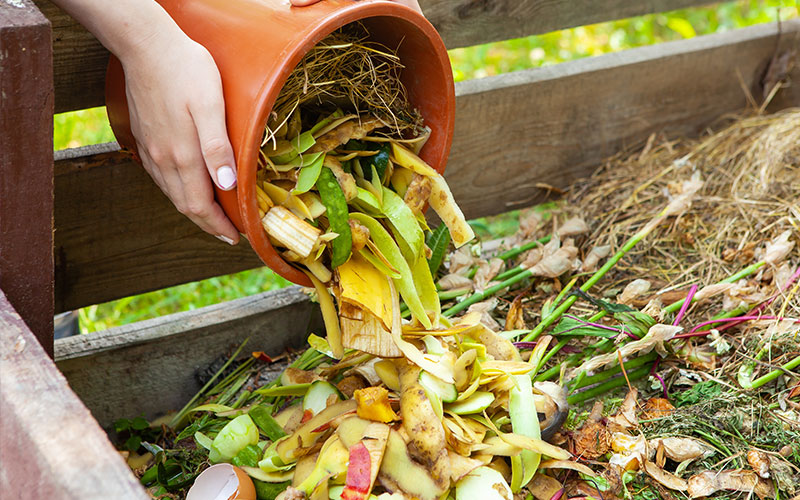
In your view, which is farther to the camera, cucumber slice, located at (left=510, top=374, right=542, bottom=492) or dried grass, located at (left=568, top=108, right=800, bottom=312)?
dried grass, located at (left=568, top=108, right=800, bottom=312)

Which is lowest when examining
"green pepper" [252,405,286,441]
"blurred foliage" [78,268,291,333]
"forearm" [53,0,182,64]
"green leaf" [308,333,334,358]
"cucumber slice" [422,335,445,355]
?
"blurred foliage" [78,268,291,333]

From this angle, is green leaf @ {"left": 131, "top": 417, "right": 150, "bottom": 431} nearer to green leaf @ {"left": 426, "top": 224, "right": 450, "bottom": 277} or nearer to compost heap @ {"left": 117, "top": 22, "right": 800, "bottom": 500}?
compost heap @ {"left": 117, "top": 22, "right": 800, "bottom": 500}

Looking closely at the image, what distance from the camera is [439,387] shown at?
4.36ft

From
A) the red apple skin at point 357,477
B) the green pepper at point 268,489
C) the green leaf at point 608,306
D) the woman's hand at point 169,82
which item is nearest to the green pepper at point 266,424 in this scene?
the green pepper at point 268,489

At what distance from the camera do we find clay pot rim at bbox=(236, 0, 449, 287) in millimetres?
1137

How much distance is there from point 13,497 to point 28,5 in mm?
628

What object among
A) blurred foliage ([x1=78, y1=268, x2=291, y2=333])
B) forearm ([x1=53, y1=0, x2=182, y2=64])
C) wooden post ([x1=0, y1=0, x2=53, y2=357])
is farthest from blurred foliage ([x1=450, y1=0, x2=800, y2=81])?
wooden post ([x1=0, y1=0, x2=53, y2=357])

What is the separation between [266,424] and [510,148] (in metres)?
1.09

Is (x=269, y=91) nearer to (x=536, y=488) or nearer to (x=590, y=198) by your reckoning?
(x=536, y=488)

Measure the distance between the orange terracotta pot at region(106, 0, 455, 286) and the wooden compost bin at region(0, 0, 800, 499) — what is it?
0.77ft

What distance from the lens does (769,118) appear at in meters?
2.43

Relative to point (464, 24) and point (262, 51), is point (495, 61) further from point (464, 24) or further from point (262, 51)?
point (262, 51)

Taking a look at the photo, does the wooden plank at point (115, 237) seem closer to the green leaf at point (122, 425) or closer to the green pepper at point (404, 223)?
the green leaf at point (122, 425)

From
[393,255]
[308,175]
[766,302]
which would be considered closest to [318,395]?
[393,255]
